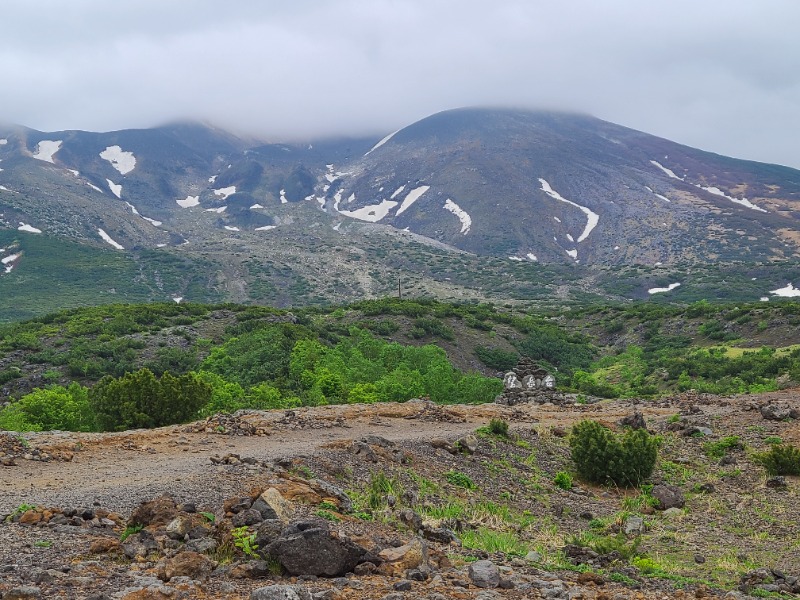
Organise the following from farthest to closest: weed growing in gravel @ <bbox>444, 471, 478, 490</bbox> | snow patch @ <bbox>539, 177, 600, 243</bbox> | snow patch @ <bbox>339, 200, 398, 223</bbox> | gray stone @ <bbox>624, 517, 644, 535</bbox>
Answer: snow patch @ <bbox>339, 200, 398, 223</bbox> → snow patch @ <bbox>539, 177, 600, 243</bbox> → weed growing in gravel @ <bbox>444, 471, 478, 490</bbox> → gray stone @ <bbox>624, 517, 644, 535</bbox>

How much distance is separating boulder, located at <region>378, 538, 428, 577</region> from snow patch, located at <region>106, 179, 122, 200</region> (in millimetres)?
198743

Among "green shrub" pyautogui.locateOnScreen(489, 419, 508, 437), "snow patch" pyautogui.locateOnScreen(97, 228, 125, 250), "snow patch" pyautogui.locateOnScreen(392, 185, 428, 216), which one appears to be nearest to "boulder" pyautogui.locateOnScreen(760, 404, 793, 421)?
"green shrub" pyautogui.locateOnScreen(489, 419, 508, 437)

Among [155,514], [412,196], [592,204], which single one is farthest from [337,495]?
[412,196]

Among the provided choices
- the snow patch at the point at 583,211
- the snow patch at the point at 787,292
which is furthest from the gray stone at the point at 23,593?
the snow patch at the point at 583,211

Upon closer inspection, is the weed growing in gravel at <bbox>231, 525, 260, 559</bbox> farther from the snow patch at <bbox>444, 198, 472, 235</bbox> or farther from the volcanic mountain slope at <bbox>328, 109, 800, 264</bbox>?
the snow patch at <bbox>444, 198, 472, 235</bbox>

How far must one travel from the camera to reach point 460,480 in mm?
12586

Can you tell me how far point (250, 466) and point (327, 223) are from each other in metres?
155

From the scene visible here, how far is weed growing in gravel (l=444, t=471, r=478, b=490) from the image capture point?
12.5 m

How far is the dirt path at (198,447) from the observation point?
921cm

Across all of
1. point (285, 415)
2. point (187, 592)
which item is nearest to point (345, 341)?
point (285, 415)

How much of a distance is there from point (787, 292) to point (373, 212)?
10780 centimetres

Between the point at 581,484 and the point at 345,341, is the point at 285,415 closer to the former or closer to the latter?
the point at 581,484

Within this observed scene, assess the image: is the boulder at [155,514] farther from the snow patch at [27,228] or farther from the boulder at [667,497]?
the snow patch at [27,228]

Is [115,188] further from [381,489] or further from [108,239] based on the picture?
[381,489]
